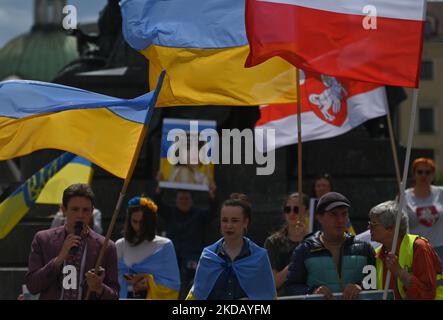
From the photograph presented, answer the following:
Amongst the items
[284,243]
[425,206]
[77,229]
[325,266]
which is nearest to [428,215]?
[425,206]

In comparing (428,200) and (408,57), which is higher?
(408,57)

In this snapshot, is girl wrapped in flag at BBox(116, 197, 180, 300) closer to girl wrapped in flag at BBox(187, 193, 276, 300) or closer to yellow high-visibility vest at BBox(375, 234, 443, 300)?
girl wrapped in flag at BBox(187, 193, 276, 300)

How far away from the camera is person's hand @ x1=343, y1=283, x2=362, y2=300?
22.7ft

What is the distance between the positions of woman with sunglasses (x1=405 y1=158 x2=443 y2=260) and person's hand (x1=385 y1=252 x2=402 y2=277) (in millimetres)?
3242

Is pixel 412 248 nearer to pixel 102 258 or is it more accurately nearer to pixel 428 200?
pixel 102 258

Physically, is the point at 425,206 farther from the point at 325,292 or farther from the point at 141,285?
the point at 325,292

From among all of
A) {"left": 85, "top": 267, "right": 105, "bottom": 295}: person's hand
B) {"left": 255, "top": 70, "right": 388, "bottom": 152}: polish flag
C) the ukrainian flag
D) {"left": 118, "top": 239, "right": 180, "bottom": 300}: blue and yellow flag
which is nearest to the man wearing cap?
{"left": 85, "top": 267, "right": 105, "bottom": 295}: person's hand

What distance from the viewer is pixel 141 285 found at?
363 inches

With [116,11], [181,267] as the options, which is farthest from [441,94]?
[181,267]

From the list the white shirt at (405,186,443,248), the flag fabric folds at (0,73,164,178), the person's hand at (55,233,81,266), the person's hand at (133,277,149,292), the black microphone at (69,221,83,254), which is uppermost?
the flag fabric folds at (0,73,164,178)

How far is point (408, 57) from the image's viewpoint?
765cm

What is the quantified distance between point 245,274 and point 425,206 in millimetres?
3989

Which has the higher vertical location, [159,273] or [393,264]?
[393,264]
